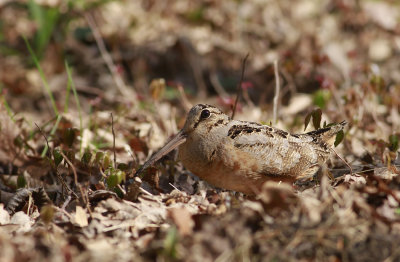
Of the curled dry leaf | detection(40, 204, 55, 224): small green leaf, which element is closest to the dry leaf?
detection(40, 204, 55, 224): small green leaf

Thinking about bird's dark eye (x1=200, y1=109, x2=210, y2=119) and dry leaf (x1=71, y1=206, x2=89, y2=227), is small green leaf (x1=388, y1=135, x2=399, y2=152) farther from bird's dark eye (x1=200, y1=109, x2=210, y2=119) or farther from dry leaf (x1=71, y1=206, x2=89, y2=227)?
dry leaf (x1=71, y1=206, x2=89, y2=227)

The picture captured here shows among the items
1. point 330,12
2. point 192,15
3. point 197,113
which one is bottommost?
point 197,113

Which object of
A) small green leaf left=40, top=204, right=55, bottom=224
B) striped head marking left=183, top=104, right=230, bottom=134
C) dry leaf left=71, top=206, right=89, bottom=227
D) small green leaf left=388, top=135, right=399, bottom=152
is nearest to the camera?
small green leaf left=40, top=204, right=55, bottom=224

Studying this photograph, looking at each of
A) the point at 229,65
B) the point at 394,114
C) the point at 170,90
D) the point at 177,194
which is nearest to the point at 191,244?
the point at 177,194

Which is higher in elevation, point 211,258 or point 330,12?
point 330,12

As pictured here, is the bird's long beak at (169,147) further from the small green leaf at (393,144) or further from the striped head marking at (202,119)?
the small green leaf at (393,144)

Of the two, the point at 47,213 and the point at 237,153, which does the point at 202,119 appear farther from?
the point at 47,213

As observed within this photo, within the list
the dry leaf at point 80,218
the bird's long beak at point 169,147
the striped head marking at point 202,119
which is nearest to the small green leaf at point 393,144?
the striped head marking at point 202,119

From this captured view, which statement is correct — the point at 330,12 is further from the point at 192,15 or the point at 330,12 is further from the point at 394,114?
the point at 394,114
